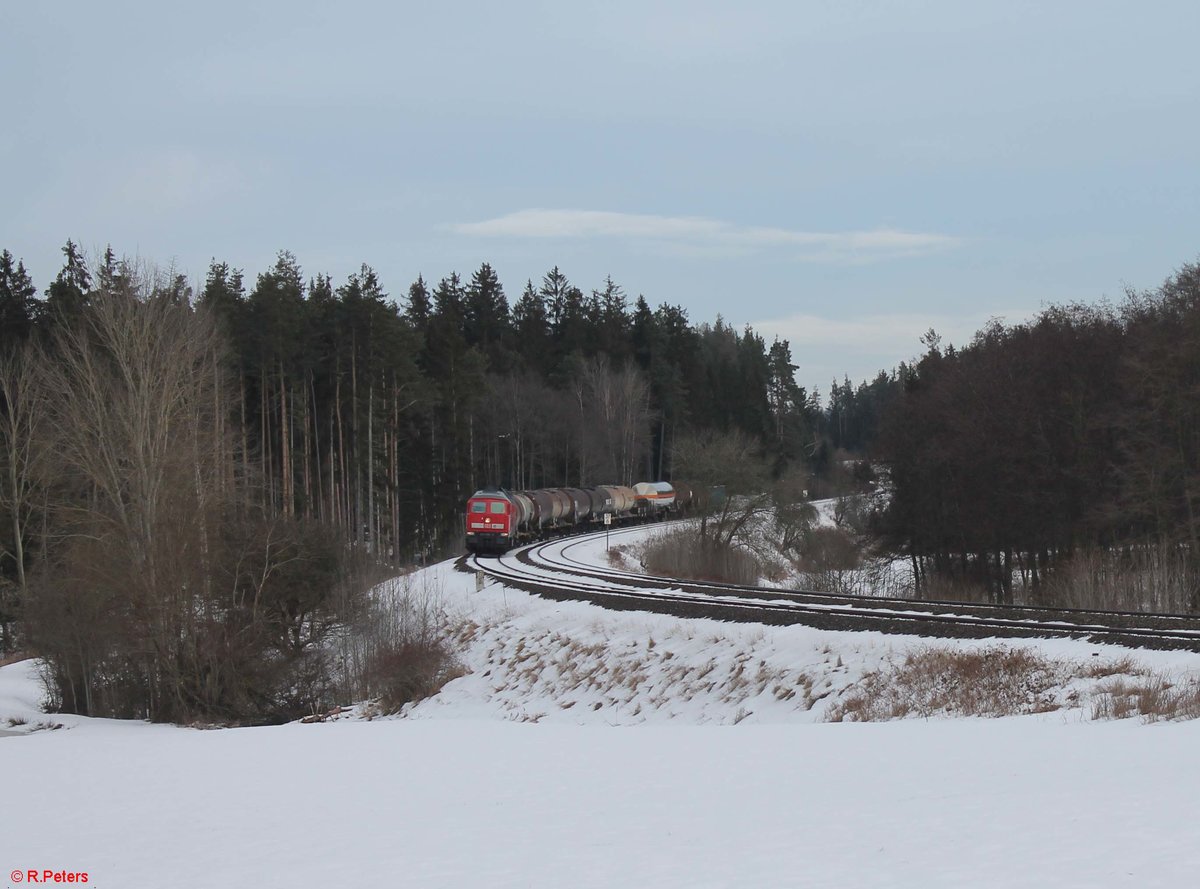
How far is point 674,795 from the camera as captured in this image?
13.5 metres

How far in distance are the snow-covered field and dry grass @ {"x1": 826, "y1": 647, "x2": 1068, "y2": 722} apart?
486 mm

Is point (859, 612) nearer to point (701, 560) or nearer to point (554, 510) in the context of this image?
point (701, 560)

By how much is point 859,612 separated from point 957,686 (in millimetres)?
7377

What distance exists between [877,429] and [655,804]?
52.4 meters

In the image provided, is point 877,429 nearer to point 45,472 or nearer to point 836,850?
point 45,472

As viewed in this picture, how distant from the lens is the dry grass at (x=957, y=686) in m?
18.4

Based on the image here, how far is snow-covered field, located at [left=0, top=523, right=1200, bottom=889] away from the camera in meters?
9.69

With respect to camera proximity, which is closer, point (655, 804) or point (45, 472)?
point (655, 804)

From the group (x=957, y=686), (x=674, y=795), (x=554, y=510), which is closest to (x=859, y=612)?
(x=957, y=686)

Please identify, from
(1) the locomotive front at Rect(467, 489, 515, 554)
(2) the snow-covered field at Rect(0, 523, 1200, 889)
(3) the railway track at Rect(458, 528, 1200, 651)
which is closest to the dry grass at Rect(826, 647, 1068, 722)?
(2) the snow-covered field at Rect(0, 523, 1200, 889)

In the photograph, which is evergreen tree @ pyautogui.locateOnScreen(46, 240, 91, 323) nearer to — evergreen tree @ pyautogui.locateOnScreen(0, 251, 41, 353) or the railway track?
evergreen tree @ pyautogui.locateOnScreen(0, 251, 41, 353)

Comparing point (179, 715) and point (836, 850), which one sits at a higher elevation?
point (836, 850)

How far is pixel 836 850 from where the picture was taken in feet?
32.7

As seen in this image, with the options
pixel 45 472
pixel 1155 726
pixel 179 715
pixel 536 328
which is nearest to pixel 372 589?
pixel 179 715
